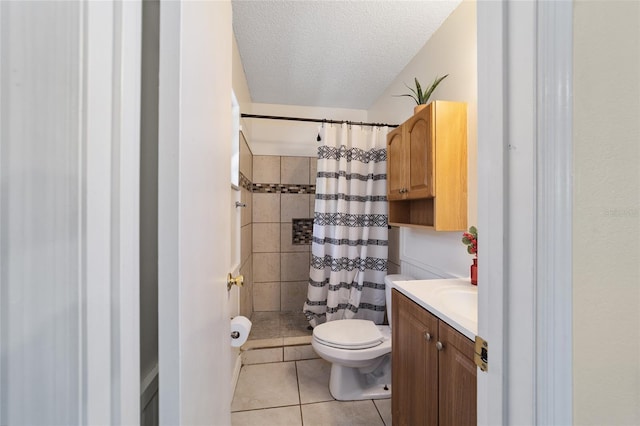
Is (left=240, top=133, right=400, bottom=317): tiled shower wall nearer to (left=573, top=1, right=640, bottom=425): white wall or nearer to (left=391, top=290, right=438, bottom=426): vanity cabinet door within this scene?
(left=391, top=290, right=438, bottom=426): vanity cabinet door

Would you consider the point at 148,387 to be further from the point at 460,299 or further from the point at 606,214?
the point at 460,299

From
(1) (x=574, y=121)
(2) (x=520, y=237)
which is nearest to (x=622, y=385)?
(2) (x=520, y=237)

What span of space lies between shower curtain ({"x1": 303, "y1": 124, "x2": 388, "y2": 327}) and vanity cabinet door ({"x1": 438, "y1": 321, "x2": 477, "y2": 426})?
127 centimetres

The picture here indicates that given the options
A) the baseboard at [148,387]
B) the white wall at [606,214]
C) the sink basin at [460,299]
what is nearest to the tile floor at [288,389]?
the sink basin at [460,299]

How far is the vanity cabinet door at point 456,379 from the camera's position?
0.80m

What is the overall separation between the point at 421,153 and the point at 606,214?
1.20 m

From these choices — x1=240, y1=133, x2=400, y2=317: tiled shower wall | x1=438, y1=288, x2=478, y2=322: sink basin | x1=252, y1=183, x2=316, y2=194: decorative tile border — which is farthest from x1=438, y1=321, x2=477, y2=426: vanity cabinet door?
x1=252, y1=183, x2=316, y2=194: decorative tile border

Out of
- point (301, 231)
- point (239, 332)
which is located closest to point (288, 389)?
point (239, 332)

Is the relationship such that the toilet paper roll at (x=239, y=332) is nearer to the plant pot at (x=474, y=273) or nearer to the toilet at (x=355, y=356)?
the toilet at (x=355, y=356)

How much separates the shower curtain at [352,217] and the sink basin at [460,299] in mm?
986

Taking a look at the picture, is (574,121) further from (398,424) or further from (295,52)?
(295,52)

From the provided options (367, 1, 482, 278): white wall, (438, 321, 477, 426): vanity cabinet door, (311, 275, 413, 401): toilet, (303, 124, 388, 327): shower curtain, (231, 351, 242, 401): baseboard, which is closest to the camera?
(438, 321, 477, 426): vanity cabinet door

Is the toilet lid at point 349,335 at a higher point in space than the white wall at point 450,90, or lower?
lower

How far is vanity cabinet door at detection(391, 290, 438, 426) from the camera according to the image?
3.28 feet
